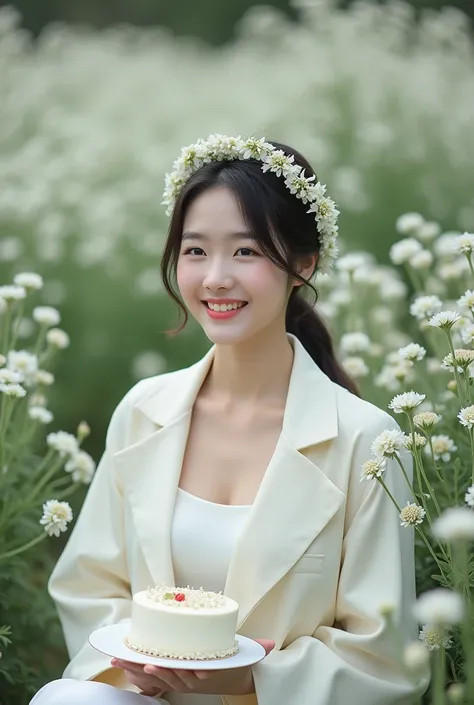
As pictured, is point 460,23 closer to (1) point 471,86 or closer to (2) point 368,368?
(1) point 471,86

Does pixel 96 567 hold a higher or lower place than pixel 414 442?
lower

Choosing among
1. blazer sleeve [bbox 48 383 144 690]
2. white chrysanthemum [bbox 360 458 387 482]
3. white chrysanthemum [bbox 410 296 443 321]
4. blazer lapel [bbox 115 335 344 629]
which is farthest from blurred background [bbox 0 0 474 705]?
white chrysanthemum [bbox 360 458 387 482]

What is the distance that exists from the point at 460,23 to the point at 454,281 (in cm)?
261

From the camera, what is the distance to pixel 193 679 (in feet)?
6.72

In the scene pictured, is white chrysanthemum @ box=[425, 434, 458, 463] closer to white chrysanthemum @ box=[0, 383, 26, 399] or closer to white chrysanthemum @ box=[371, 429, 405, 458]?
white chrysanthemum @ box=[371, 429, 405, 458]

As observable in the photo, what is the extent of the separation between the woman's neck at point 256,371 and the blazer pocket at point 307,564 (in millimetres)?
393

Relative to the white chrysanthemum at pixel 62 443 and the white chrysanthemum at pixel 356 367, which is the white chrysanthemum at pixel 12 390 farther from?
the white chrysanthemum at pixel 356 367

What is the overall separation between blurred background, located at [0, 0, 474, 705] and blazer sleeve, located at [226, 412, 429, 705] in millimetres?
2086

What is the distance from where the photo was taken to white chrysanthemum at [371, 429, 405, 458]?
206cm

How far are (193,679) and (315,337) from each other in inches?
40.0

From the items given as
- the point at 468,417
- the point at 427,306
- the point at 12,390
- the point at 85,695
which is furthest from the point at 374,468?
the point at 12,390

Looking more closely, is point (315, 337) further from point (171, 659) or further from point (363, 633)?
point (171, 659)

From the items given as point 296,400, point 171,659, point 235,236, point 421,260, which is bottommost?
point 171,659

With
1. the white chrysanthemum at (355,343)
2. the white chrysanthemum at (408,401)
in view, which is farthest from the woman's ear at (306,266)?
the white chrysanthemum at (355,343)
